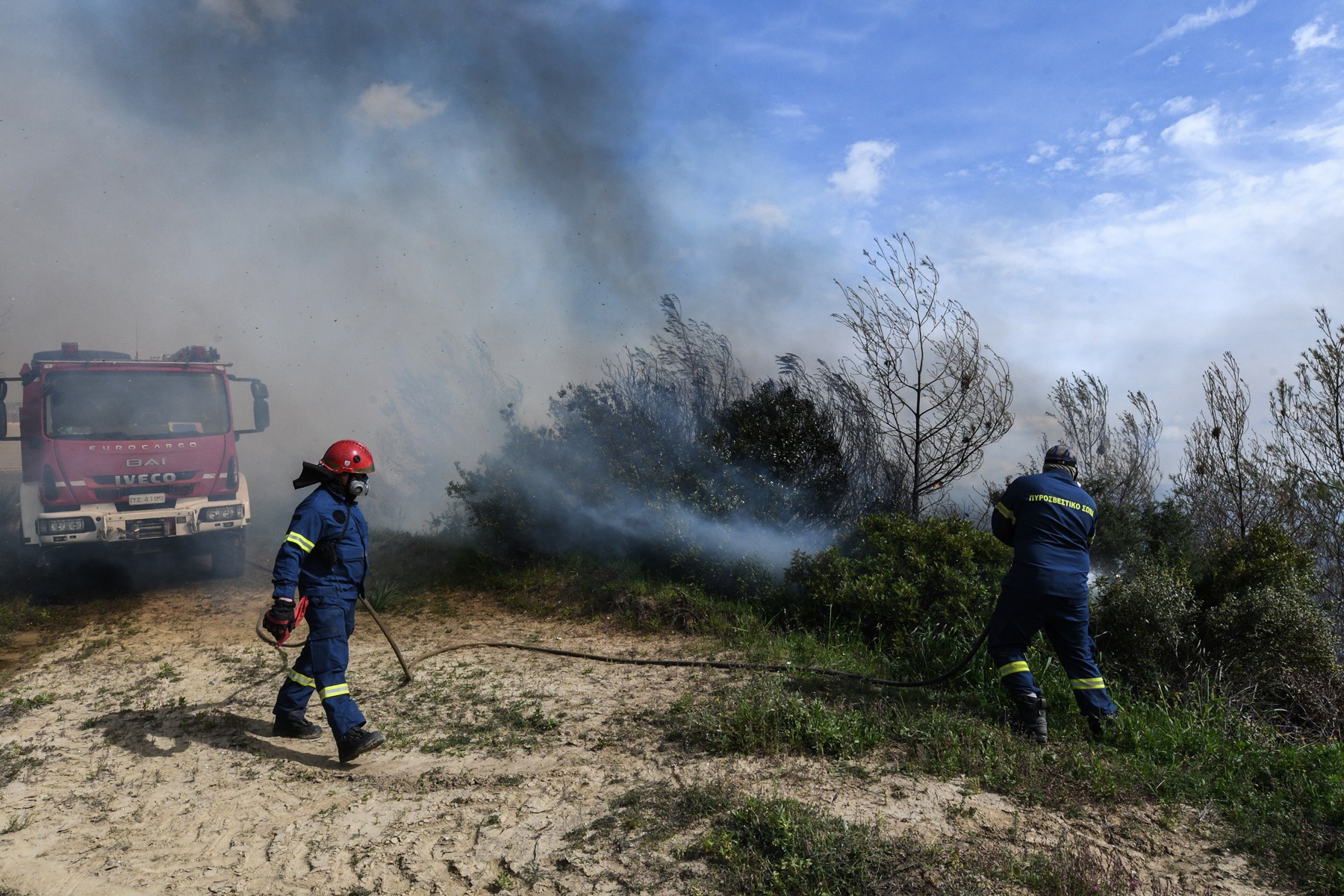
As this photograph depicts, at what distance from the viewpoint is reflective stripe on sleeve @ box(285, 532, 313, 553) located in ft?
15.7

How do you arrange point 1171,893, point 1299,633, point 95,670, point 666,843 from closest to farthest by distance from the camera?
1. point 1171,893
2. point 666,843
3. point 1299,633
4. point 95,670

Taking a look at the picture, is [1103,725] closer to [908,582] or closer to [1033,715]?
[1033,715]

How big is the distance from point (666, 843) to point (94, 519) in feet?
28.3

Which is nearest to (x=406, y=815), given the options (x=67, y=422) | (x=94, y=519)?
(x=94, y=519)

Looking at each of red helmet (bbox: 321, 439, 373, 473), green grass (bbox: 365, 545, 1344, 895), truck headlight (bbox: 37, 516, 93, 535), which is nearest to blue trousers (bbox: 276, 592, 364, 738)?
red helmet (bbox: 321, 439, 373, 473)

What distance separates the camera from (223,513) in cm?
965

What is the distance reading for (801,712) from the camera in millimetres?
4668

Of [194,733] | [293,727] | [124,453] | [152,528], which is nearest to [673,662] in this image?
[293,727]

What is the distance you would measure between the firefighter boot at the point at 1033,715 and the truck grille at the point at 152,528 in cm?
948

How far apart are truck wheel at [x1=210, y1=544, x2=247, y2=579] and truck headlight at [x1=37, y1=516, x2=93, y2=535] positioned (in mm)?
1616

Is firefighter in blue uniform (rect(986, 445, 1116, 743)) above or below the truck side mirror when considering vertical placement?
below

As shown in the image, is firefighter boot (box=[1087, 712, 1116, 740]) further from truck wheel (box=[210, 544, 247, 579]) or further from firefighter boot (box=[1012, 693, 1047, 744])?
truck wheel (box=[210, 544, 247, 579])

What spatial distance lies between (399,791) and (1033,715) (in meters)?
3.88

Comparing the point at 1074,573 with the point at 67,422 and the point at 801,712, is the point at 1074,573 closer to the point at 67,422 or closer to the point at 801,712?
the point at 801,712
